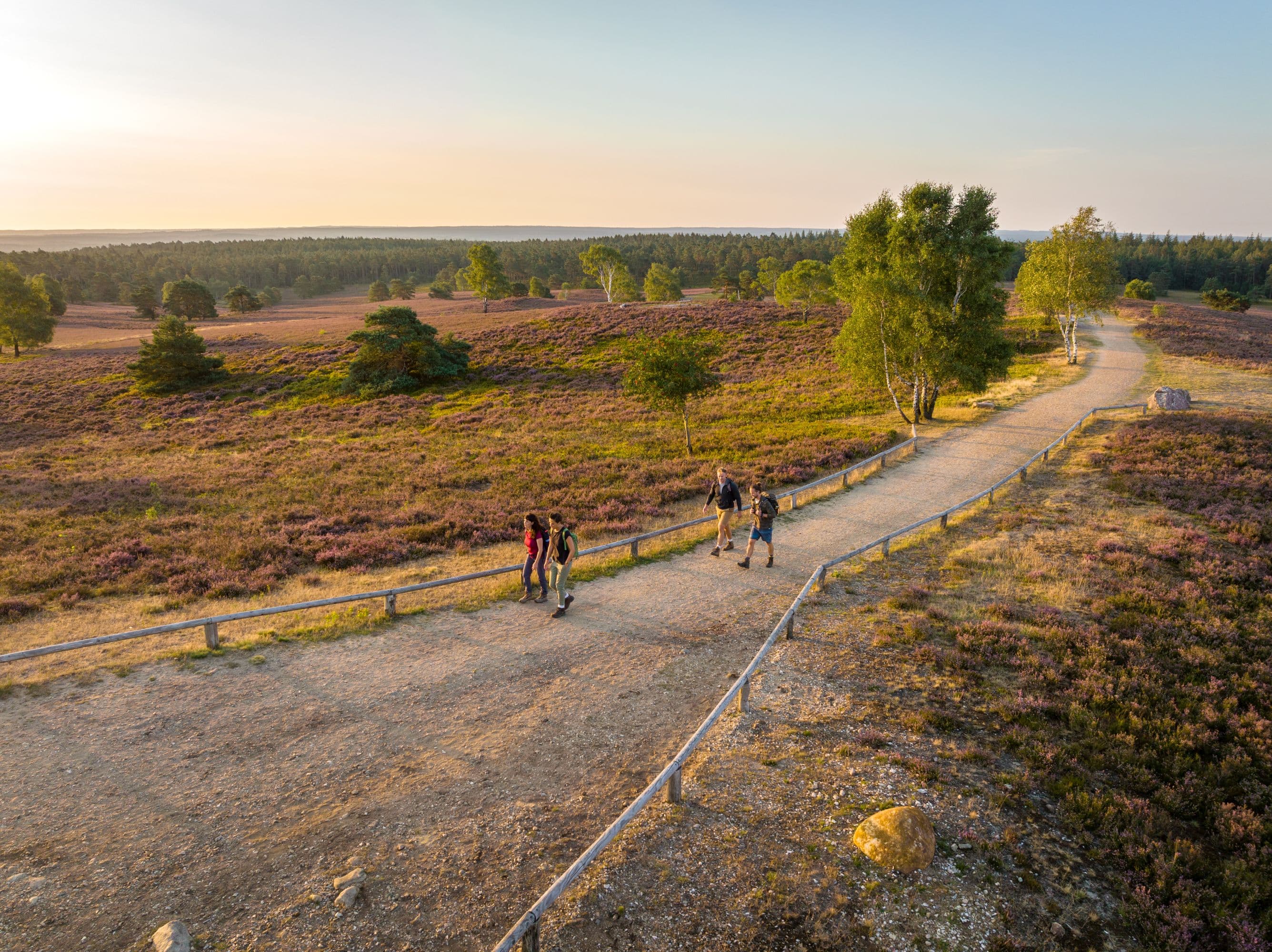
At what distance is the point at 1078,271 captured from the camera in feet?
147

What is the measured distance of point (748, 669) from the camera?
10117 mm

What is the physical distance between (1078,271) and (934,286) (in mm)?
22172

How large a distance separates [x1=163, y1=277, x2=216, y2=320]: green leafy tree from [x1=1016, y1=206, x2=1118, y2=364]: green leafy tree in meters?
103

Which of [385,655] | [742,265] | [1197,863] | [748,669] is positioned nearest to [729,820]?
[748,669]

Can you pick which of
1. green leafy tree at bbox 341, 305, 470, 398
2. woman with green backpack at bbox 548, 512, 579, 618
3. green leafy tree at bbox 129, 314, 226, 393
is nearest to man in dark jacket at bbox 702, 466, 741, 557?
woman with green backpack at bbox 548, 512, 579, 618

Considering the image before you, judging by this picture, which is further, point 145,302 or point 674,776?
point 145,302

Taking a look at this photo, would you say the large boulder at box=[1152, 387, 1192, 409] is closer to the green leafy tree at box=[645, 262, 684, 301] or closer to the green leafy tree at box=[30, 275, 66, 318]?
the green leafy tree at box=[645, 262, 684, 301]

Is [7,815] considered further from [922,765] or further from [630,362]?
[630,362]

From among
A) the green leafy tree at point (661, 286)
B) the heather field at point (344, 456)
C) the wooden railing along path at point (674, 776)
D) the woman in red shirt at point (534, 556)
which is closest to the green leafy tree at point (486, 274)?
the green leafy tree at point (661, 286)

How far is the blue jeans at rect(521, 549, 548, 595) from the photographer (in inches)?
574

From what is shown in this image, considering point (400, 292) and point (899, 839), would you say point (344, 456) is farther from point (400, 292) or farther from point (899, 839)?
point (400, 292)

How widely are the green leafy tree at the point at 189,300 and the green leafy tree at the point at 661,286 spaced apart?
6507cm

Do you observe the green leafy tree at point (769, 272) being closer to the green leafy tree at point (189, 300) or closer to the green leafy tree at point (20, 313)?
the green leafy tree at point (189, 300)

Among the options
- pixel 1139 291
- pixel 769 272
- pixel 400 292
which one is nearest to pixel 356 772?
pixel 769 272
